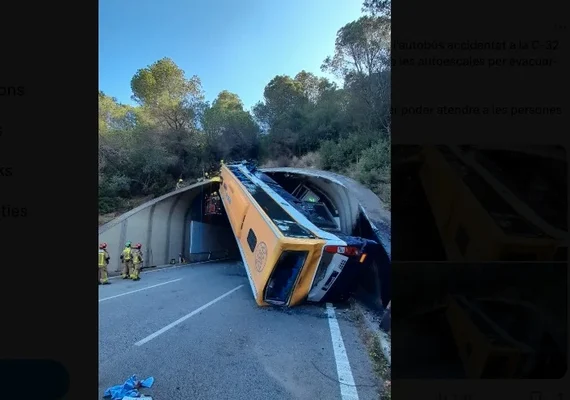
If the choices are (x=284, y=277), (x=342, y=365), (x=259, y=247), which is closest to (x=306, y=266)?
(x=284, y=277)

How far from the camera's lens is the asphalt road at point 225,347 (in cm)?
100

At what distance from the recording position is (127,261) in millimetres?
1220

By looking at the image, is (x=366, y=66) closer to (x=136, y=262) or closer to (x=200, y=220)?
(x=200, y=220)

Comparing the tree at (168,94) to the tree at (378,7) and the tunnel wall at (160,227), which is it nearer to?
the tunnel wall at (160,227)

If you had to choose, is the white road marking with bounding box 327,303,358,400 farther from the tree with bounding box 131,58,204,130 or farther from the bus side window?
the tree with bounding box 131,58,204,130

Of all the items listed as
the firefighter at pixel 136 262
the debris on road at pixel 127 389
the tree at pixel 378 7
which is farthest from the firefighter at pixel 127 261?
the tree at pixel 378 7
